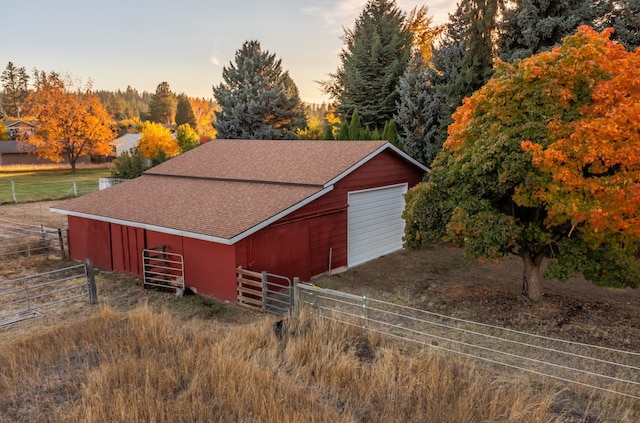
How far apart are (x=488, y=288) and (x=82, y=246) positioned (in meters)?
14.2

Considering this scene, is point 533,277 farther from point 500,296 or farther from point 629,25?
point 629,25

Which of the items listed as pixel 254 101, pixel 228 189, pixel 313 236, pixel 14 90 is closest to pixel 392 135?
pixel 228 189

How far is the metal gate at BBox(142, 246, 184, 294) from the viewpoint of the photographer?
1272 centimetres

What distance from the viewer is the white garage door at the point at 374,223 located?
15.9 meters

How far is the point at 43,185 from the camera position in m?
40.0

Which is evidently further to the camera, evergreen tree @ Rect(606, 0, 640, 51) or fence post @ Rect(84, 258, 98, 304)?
evergreen tree @ Rect(606, 0, 640, 51)

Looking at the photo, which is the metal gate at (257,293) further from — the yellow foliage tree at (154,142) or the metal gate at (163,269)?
the yellow foliage tree at (154,142)

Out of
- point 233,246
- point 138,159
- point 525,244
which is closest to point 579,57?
point 525,244

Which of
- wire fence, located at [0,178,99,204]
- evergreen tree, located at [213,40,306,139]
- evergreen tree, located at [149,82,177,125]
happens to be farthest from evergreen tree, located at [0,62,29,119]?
evergreen tree, located at [213,40,306,139]

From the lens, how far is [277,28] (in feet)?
85.8

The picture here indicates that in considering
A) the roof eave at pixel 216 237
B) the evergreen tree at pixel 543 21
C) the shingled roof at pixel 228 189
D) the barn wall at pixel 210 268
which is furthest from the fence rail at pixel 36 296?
the evergreen tree at pixel 543 21

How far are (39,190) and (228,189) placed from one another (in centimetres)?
2917

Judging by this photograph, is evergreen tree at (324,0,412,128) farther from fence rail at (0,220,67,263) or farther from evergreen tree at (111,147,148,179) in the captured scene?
fence rail at (0,220,67,263)

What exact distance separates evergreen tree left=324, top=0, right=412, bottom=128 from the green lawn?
23049 millimetres
